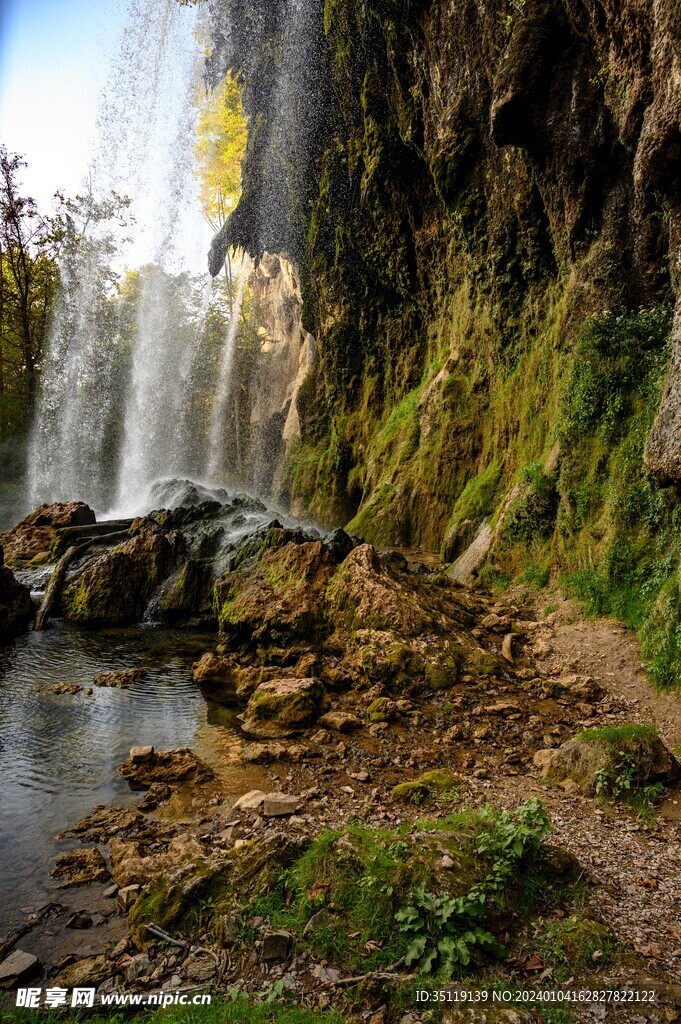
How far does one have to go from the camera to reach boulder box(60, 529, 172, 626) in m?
11.7

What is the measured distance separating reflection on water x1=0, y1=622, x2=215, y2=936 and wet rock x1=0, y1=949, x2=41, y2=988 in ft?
1.16

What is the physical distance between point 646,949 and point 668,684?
3874 mm

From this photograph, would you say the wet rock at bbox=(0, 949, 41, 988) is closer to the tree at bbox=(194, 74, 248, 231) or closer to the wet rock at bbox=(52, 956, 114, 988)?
the wet rock at bbox=(52, 956, 114, 988)

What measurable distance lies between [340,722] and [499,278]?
11.6 metres

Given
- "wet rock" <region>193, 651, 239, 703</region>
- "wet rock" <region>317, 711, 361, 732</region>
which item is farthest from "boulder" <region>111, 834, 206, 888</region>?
"wet rock" <region>193, 651, 239, 703</region>

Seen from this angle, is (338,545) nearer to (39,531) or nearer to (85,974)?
(85,974)

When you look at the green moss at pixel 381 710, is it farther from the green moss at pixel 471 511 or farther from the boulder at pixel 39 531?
the boulder at pixel 39 531

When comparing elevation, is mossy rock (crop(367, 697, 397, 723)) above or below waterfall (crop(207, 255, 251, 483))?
below

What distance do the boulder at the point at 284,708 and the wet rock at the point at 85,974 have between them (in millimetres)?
3237

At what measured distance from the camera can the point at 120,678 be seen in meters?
8.03

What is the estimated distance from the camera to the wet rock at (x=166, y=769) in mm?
5098

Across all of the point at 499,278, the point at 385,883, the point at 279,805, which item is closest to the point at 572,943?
the point at 385,883

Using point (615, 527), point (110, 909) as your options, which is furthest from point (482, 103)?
point (110, 909)

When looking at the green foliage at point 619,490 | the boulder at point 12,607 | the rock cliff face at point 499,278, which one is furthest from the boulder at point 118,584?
the green foliage at point 619,490
